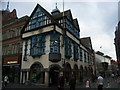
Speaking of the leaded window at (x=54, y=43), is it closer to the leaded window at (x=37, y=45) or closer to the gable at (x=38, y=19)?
the leaded window at (x=37, y=45)

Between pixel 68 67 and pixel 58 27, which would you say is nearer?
pixel 58 27

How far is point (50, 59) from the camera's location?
707 inches

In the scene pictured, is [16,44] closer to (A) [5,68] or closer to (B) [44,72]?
(A) [5,68]

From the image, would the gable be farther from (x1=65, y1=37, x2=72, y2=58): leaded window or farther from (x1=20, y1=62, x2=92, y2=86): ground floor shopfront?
(x1=20, y1=62, x2=92, y2=86): ground floor shopfront

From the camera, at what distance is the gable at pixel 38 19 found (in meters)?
20.2

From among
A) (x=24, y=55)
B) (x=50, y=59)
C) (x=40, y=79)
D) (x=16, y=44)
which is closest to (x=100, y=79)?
(x=50, y=59)

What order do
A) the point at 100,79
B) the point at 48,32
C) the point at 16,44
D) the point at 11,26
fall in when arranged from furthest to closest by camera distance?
the point at 11,26 < the point at 16,44 < the point at 48,32 < the point at 100,79

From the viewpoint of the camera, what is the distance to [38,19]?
21422 millimetres

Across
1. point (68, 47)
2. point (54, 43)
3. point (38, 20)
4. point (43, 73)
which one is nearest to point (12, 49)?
point (38, 20)

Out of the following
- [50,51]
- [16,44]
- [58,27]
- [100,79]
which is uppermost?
[58,27]

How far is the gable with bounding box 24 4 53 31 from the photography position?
2016cm

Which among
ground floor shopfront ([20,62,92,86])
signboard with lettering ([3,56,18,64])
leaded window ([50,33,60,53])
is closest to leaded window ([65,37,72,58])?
ground floor shopfront ([20,62,92,86])

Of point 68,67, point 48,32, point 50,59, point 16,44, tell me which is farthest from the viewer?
point 16,44

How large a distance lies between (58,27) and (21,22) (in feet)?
31.3
